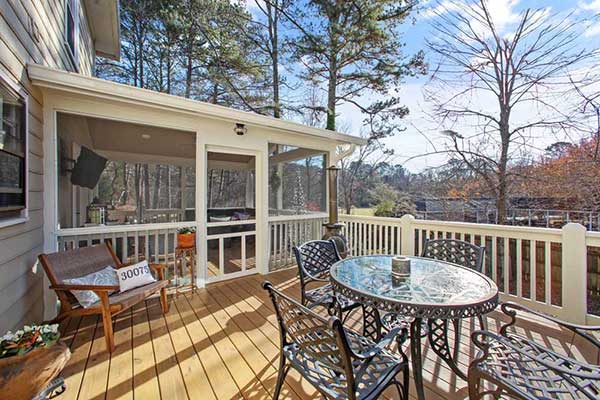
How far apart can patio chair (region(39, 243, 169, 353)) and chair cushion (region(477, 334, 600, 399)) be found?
2.87 m

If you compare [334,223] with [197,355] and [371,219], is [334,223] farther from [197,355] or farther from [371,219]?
[197,355]

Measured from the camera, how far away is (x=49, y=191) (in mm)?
2980

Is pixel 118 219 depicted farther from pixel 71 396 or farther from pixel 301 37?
pixel 301 37

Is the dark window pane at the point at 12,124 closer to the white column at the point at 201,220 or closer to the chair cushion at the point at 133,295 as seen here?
the chair cushion at the point at 133,295

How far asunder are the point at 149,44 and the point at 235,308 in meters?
8.93

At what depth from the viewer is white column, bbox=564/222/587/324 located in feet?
8.96

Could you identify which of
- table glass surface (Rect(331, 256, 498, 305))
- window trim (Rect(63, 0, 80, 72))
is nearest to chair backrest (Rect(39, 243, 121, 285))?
table glass surface (Rect(331, 256, 498, 305))

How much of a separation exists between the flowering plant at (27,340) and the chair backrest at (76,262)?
1014 millimetres

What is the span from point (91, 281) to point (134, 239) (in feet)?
3.33

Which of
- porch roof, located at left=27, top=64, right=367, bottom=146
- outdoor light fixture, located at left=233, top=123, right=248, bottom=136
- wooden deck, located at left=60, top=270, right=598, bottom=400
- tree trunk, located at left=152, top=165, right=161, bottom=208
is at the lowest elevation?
wooden deck, located at left=60, top=270, right=598, bottom=400

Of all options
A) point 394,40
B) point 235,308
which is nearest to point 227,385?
point 235,308

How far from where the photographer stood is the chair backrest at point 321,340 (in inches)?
50.5

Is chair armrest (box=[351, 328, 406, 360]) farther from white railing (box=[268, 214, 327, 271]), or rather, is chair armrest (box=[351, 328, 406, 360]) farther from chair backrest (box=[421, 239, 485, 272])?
white railing (box=[268, 214, 327, 271])

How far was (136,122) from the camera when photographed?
138 inches
